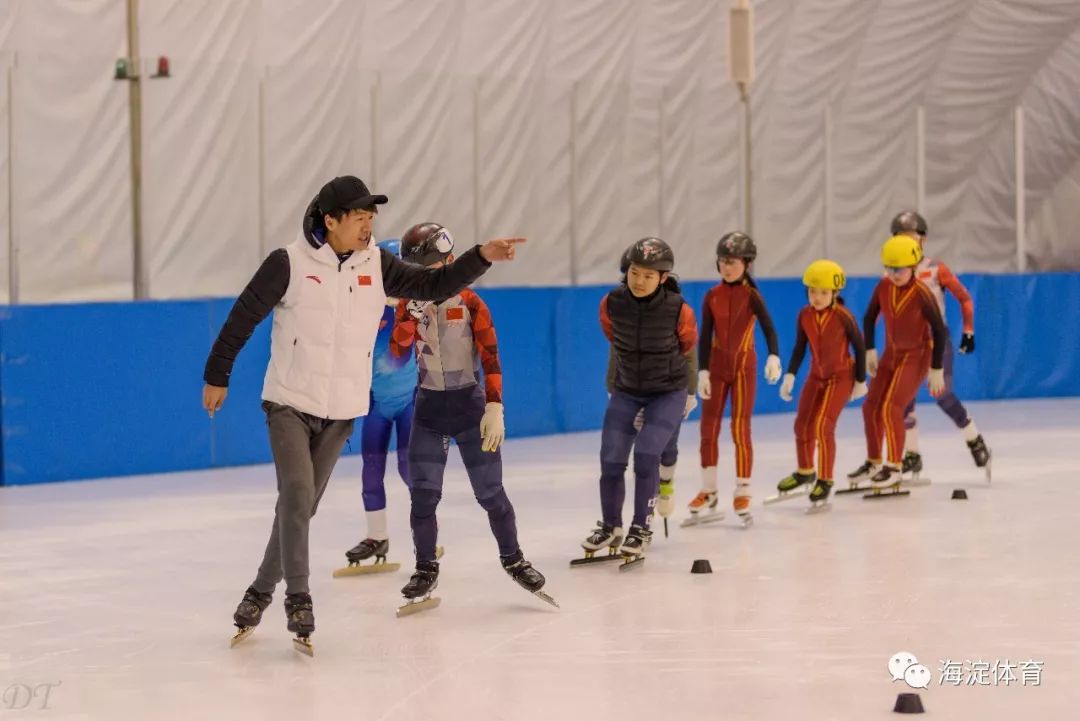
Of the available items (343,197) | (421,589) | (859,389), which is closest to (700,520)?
(859,389)

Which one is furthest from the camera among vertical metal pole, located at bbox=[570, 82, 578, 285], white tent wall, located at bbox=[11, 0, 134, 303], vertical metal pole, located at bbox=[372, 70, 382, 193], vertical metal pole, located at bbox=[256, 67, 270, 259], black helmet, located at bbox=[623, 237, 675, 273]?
vertical metal pole, located at bbox=[570, 82, 578, 285]

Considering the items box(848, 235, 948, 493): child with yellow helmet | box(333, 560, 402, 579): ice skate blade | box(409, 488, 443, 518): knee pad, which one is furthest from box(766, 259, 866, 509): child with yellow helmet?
box(409, 488, 443, 518): knee pad

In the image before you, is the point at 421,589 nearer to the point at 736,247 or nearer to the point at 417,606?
the point at 417,606

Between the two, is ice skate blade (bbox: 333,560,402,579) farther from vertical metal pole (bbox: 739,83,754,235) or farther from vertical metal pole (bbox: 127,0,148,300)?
vertical metal pole (bbox: 739,83,754,235)

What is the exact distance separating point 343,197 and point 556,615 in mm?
2164

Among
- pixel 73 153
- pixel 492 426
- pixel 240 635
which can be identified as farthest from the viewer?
pixel 73 153

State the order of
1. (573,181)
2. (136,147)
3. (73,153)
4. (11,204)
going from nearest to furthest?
(11,204) → (136,147) → (73,153) → (573,181)

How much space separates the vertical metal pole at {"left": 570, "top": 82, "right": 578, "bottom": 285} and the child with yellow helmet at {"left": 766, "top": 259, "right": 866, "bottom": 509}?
6.57m

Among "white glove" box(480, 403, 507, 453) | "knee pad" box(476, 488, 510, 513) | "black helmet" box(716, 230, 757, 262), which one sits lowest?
"knee pad" box(476, 488, 510, 513)

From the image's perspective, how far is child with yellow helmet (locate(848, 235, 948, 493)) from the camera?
11.7 m

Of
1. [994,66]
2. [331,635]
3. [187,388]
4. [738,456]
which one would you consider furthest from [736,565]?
[994,66]

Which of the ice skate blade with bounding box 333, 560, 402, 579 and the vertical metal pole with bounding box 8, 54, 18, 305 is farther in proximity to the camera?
the vertical metal pole with bounding box 8, 54, 18, 305

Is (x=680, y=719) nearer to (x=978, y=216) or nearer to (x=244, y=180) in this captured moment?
(x=244, y=180)

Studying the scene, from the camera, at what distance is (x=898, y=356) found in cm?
1198
